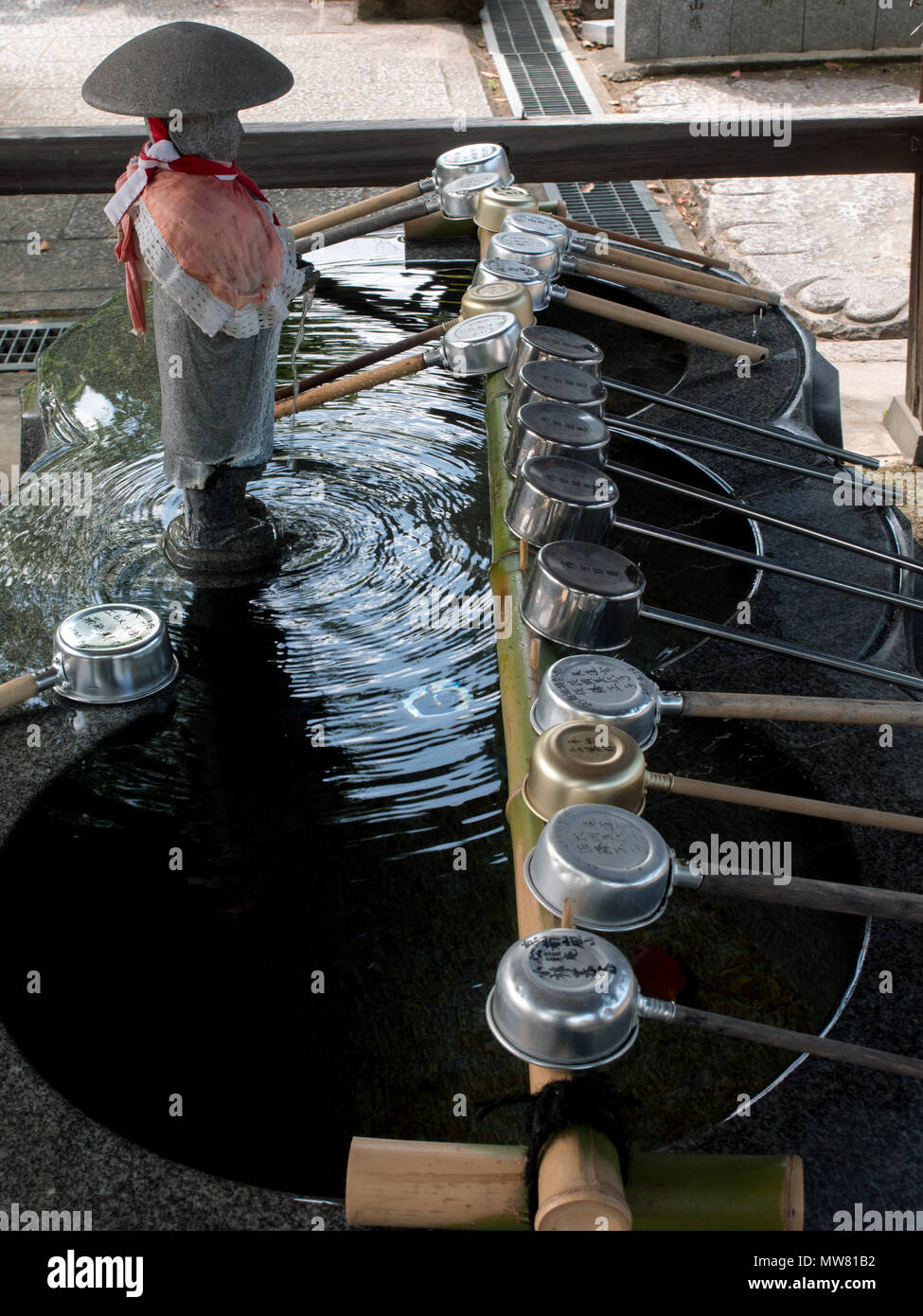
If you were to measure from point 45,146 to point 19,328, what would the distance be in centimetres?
200

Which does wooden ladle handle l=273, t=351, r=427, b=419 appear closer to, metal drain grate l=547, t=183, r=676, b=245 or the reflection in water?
the reflection in water

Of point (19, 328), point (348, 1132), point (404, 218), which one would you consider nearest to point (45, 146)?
point (404, 218)

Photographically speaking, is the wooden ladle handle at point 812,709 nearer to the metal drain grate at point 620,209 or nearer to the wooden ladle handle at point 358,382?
the wooden ladle handle at point 358,382

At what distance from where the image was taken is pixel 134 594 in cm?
298

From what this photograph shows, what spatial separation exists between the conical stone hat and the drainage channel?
375cm

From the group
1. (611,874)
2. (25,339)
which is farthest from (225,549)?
(25,339)

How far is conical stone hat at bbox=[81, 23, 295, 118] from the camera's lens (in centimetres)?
234

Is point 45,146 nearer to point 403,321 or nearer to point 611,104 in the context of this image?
point 403,321

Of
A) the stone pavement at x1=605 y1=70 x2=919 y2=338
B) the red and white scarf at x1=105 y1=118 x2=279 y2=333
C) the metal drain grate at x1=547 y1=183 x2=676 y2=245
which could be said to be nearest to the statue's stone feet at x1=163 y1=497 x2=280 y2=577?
the red and white scarf at x1=105 y1=118 x2=279 y2=333

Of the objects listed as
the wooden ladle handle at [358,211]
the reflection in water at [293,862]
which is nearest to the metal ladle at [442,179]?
the wooden ladle handle at [358,211]

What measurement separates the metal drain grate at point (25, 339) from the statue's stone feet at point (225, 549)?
3363 millimetres

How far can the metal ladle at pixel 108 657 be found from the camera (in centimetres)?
250

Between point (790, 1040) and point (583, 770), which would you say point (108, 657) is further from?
point (790, 1040)

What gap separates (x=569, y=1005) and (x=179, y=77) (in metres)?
2.01
